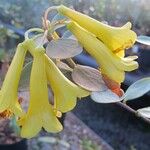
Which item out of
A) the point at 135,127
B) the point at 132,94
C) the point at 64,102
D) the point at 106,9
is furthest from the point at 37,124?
the point at 106,9

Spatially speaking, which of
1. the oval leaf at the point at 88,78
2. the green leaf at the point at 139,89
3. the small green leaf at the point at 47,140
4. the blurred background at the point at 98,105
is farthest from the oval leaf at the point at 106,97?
the small green leaf at the point at 47,140

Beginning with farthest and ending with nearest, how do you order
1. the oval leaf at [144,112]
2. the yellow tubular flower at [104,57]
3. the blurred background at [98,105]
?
the blurred background at [98,105], the oval leaf at [144,112], the yellow tubular flower at [104,57]

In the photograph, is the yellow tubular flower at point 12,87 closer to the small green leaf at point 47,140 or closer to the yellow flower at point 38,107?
the yellow flower at point 38,107

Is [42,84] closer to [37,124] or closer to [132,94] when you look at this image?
[37,124]

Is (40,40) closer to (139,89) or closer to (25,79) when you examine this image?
(25,79)

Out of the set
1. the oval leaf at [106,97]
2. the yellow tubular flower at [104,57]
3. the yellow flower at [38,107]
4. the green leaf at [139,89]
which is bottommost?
the green leaf at [139,89]

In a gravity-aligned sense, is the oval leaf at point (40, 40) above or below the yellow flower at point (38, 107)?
above

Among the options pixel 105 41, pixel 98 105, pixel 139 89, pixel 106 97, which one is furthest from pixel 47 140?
pixel 105 41
